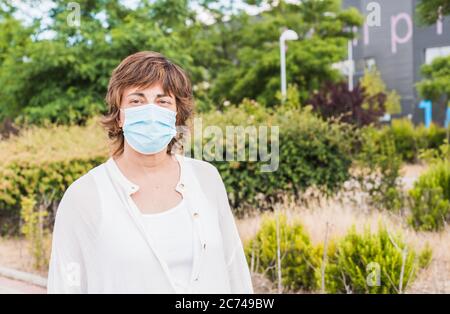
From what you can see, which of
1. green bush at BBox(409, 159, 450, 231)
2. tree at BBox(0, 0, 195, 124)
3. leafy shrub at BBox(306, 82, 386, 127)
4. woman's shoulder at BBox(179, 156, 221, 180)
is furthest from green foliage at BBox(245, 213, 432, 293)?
leafy shrub at BBox(306, 82, 386, 127)

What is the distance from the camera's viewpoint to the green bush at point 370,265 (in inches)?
198

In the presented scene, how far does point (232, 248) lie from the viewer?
7.27 feet

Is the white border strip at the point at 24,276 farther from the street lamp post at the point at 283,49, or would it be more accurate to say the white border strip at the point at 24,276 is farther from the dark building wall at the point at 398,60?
the dark building wall at the point at 398,60

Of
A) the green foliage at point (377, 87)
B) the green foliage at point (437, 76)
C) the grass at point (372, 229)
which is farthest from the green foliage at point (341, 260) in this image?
the green foliage at point (377, 87)

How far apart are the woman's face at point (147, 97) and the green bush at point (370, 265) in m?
3.21

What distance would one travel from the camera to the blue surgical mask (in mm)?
A: 2184

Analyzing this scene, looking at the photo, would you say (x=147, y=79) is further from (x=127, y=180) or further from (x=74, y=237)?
(x=74, y=237)

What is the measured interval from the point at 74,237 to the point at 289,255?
382cm

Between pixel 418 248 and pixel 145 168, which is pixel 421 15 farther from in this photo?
pixel 145 168

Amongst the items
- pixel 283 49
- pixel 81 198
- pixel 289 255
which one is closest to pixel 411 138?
pixel 283 49

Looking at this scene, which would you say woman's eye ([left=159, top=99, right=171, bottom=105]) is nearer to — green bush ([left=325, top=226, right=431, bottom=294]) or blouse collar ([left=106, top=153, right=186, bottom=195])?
blouse collar ([left=106, top=153, right=186, bottom=195])

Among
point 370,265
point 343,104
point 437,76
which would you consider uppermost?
point 437,76

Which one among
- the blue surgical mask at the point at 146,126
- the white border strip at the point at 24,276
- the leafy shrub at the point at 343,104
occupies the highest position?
the leafy shrub at the point at 343,104
